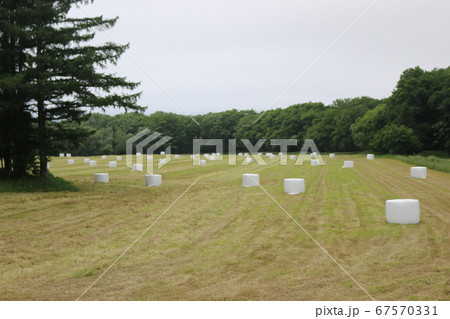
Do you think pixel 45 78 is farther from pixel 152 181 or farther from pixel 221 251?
pixel 221 251

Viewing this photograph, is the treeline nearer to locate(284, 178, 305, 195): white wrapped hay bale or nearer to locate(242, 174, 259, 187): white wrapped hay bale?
locate(242, 174, 259, 187): white wrapped hay bale

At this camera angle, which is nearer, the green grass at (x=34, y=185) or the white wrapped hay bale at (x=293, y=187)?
the white wrapped hay bale at (x=293, y=187)

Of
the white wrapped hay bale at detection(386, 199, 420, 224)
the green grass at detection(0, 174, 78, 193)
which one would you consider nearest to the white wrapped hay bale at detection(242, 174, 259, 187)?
the green grass at detection(0, 174, 78, 193)

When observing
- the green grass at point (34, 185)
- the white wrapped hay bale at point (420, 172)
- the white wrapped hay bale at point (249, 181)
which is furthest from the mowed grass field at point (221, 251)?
the white wrapped hay bale at point (420, 172)

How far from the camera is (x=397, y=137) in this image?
7644 cm

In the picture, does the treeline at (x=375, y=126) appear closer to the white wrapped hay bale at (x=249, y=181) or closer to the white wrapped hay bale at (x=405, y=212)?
the white wrapped hay bale at (x=249, y=181)

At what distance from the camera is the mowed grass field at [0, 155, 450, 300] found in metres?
7.23

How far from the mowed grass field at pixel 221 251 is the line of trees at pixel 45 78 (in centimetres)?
520

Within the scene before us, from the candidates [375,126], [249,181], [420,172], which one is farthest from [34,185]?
[375,126]

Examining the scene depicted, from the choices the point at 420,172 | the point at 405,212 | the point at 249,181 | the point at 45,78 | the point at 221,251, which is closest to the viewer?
the point at 221,251

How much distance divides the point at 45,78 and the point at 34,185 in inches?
223

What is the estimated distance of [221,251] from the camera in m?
9.87

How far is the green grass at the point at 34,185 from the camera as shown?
21453mm

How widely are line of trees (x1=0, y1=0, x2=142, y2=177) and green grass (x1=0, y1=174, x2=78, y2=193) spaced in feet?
2.33
